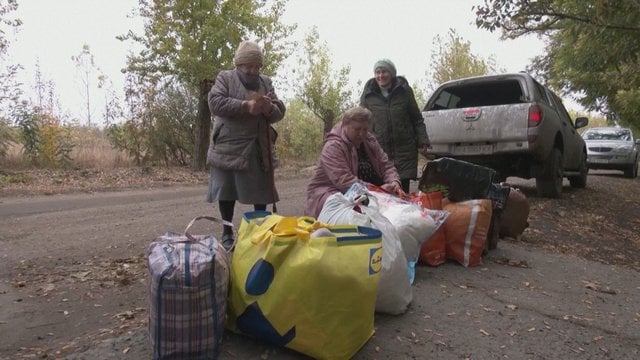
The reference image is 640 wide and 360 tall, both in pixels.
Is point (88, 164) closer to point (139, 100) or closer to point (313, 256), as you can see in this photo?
point (139, 100)

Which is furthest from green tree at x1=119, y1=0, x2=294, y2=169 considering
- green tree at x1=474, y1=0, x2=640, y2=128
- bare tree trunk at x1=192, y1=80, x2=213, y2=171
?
green tree at x1=474, y1=0, x2=640, y2=128

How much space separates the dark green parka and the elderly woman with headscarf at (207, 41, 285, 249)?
1.58 m

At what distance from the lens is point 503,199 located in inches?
201

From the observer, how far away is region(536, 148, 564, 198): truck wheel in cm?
793

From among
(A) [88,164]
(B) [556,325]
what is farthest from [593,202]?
(A) [88,164]

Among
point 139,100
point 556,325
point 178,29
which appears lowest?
point 556,325

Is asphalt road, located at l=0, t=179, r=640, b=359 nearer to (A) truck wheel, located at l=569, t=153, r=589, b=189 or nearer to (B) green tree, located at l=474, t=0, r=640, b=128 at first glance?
→ (B) green tree, located at l=474, t=0, r=640, b=128

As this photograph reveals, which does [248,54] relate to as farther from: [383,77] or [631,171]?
[631,171]

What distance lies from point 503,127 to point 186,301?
5947 mm

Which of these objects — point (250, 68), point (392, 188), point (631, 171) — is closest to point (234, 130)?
point (250, 68)

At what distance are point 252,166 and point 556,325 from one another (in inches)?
98.3

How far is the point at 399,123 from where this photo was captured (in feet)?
18.2

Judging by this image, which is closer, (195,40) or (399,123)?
(399,123)

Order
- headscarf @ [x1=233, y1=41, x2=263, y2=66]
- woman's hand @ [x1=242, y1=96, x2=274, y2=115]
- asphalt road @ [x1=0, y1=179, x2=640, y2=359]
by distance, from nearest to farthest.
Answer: asphalt road @ [x1=0, y1=179, x2=640, y2=359] < woman's hand @ [x1=242, y1=96, x2=274, y2=115] < headscarf @ [x1=233, y1=41, x2=263, y2=66]
